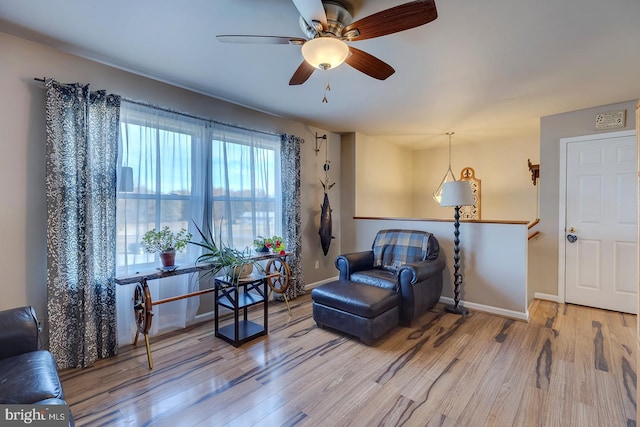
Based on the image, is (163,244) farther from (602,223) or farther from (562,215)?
(602,223)

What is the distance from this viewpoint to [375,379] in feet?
6.78

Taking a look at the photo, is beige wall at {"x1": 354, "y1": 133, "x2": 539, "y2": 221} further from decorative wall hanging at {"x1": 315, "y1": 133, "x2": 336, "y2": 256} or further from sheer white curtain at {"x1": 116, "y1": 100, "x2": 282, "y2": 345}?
sheer white curtain at {"x1": 116, "y1": 100, "x2": 282, "y2": 345}

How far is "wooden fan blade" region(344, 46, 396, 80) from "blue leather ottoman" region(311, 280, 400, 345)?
1.85 meters

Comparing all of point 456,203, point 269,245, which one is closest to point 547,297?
point 456,203

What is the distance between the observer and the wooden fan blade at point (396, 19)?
1371 millimetres

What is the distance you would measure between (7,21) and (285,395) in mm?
3031

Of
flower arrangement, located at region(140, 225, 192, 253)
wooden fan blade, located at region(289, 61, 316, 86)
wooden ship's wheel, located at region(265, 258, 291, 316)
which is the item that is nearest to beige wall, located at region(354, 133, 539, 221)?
wooden ship's wheel, located at region(265, 258, 291, 316)

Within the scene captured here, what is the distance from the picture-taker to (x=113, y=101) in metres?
2.37

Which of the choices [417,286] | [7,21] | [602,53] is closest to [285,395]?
[417,286]

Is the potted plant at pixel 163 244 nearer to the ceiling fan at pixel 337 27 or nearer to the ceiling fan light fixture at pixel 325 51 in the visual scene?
the ceiling fan at pixel 337 27

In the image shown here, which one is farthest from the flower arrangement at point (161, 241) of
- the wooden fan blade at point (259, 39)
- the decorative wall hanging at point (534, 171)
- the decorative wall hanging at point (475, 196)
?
the decorative wall hanging at point (534, 171)

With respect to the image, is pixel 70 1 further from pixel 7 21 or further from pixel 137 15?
pixel 7 21

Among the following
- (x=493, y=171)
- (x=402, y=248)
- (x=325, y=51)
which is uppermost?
(x=325, y=51)

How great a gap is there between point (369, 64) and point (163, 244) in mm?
2242
